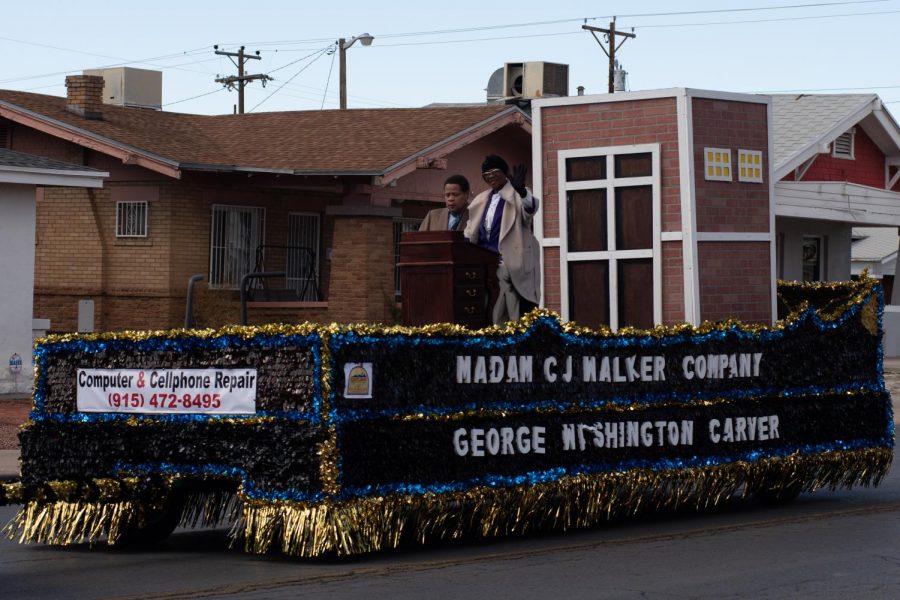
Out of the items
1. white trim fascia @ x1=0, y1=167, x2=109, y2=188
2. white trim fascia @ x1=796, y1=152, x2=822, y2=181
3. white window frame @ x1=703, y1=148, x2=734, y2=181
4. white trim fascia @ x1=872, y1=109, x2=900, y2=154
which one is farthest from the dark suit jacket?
white trim fascia @ x1=872, y1=109, x2=900, y2=154

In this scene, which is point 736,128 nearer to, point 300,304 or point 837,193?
point 300,304

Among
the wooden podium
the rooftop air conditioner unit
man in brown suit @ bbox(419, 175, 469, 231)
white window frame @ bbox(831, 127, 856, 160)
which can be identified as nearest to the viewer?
the wooden podium

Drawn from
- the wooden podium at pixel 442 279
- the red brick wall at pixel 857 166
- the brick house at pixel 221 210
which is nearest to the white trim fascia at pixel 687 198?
the wooden podium at pixel 442 279

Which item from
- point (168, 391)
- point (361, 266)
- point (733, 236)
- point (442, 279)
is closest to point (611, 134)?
point (733, 236)

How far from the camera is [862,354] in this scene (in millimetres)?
10852

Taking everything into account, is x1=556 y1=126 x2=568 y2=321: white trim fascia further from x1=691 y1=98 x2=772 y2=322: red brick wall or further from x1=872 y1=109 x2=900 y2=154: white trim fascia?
x1=872 y1=109 x2=900 y2=154: white trim fascia

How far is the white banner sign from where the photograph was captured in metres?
8.01

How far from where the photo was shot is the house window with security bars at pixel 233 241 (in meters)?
25.3

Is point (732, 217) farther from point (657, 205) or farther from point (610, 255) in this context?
point (610, 255)

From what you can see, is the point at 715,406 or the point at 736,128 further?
the point at 736,128

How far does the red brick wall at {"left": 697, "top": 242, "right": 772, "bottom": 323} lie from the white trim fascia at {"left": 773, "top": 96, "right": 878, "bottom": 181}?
636 inches

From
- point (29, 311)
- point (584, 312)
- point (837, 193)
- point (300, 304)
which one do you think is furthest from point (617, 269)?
point (837, 193)

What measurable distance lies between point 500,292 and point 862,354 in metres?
2.75

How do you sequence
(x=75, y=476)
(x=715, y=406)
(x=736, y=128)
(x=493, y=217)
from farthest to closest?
(x=736, y=128) < (x=493, y=217) < (x=715, y=406) < (x=75, y=476)
